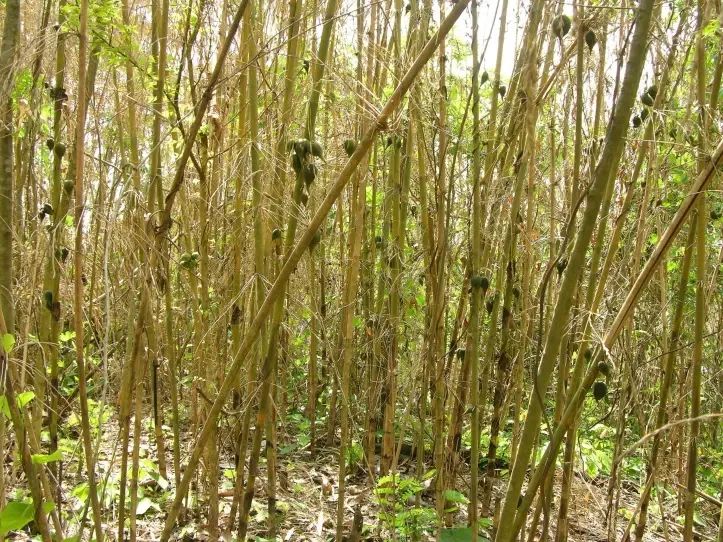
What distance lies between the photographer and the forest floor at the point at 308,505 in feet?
7.45

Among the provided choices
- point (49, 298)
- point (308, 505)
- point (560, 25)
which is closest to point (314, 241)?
point (560, 25)

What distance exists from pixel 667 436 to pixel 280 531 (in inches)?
58.0

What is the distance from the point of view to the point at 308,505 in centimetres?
279

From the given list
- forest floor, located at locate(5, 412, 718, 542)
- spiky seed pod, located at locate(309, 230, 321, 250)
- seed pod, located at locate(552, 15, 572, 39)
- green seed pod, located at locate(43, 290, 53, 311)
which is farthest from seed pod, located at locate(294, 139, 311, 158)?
forest floor, located at locate(5, 412, 718, 542)

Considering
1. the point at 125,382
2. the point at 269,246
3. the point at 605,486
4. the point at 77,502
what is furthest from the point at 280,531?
the point at 605,486

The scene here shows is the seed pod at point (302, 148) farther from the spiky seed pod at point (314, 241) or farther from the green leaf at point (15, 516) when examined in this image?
the green leaf at point (15, 516)

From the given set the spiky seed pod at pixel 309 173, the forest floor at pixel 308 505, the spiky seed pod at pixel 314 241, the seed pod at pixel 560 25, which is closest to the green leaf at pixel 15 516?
the spiky seed pod at pixel 314 241

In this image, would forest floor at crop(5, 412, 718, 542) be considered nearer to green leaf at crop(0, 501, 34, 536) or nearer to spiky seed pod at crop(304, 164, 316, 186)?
green leaf at crop(0, 501, 34, 536)

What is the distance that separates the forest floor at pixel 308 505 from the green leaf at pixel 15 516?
104 centimetres

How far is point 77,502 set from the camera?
2.50 metres

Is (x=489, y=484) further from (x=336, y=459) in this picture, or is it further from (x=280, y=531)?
(x=336, y=459)

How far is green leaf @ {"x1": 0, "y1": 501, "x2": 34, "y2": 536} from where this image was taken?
99cm

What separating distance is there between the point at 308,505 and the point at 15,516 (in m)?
1.93

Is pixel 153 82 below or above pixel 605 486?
above
